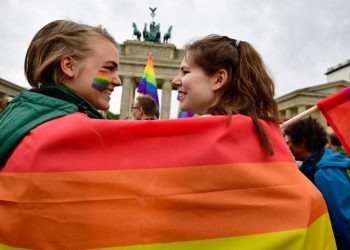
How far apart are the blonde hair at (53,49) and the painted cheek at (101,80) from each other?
123 mm

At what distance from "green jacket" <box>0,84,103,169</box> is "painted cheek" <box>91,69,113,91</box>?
172 mm

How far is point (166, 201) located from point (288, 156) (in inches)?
25.4

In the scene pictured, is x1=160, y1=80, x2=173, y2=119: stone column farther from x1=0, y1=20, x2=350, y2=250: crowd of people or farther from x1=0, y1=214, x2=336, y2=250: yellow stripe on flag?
x1=0, y1=214, x2=336, y2=250: yellow stripe on flag

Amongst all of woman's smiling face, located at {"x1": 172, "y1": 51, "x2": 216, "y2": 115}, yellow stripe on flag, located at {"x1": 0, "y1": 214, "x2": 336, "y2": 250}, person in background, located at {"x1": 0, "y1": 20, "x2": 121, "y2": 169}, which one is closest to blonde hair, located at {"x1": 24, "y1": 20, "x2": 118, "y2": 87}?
person in background, located at {"x1": 0, "y1": 20, "x2": 121, "y2": 169}

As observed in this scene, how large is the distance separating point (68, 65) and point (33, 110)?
0.35 metres

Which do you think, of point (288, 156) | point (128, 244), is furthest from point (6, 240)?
point (288, 156)

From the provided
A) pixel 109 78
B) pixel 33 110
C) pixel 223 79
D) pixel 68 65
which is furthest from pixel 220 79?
pixel 33 110

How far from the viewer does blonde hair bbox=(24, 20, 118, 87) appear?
5.24 feet

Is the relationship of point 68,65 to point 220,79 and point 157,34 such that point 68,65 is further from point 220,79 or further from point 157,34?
point 157,34

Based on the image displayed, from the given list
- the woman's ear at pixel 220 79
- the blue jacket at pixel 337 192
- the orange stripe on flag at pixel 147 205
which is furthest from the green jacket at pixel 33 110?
the blue jacket at pixel 337 192

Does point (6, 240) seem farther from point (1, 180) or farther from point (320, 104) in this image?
point (320, 104)

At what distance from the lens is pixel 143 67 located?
40.3 meters

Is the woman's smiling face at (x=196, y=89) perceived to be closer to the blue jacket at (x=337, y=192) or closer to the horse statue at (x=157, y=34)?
the blue jacket at (x=337, y=192)

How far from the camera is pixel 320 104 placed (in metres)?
2.54
